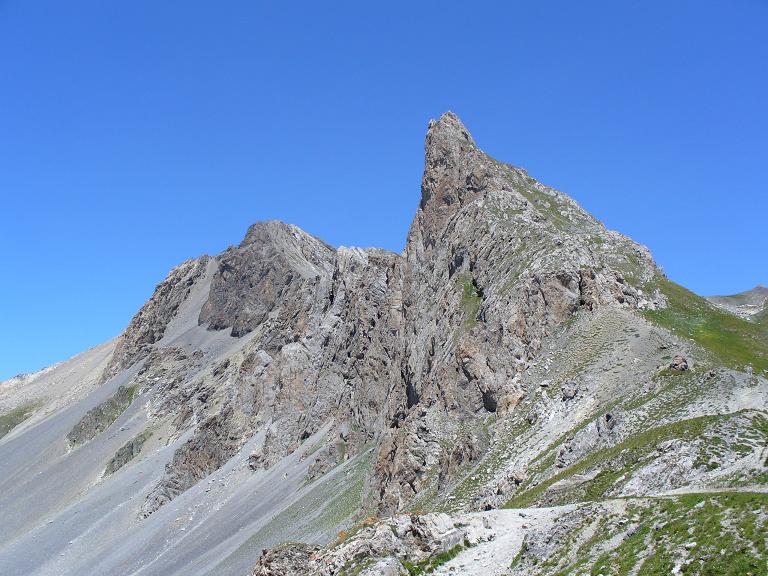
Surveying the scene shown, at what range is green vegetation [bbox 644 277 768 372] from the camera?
58.5m

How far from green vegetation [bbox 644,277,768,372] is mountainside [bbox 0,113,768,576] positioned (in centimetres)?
33

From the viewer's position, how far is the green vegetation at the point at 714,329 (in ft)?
192

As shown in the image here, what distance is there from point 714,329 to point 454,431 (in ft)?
82.7

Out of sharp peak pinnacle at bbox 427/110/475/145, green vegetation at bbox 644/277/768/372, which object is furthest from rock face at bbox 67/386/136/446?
green vegetation at bbox 644/277/768/372

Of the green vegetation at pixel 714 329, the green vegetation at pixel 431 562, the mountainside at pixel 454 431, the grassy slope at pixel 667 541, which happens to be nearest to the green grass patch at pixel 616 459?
the mountainside at pixel 454 431

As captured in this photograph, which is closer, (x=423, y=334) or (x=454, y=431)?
(x=454, y=431)

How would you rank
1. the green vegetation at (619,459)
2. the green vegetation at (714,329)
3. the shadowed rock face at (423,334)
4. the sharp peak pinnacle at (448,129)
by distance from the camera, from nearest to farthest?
the green vegetation at (619,459)
the green vegetation at (714,329)
the shadowed rock face at (423,334)
the sharp peak pinnacle at (448,129)

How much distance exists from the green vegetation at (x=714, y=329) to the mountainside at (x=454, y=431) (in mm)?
327

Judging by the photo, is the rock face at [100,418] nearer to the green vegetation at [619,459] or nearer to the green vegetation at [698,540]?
the green vegetation at [619,459]

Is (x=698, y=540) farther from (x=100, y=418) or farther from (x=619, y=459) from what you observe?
(x=100, y=418)

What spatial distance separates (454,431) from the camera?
2557 inches

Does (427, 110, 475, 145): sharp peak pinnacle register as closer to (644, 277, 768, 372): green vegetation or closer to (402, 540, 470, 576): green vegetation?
(644, 277, 768, 372): green vegetation

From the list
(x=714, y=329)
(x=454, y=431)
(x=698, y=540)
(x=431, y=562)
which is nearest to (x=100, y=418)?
(x=454, y=431)

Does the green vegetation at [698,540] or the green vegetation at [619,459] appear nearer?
the green vegetation at [698,540]
